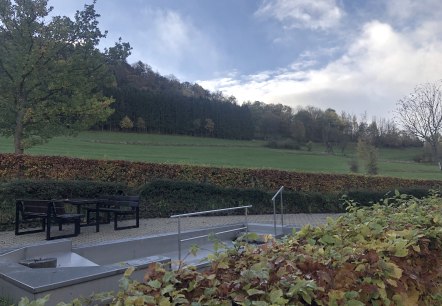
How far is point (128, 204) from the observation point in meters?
10.1

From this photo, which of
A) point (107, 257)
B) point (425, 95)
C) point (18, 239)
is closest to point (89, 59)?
point (18, 239)

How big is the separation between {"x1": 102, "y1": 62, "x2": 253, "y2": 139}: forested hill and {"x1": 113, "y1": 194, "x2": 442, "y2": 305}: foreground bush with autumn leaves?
219 ft

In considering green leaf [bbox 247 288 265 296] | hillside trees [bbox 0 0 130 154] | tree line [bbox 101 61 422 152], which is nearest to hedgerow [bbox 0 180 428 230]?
hillside trees [bbox 0 0 130 154]

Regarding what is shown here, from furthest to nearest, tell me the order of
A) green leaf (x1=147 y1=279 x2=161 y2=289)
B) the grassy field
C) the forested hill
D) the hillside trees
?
the forested hill < the grassy field < the hillside trees < green leaf (x1=147 y1=279 x2=161 y2=289)

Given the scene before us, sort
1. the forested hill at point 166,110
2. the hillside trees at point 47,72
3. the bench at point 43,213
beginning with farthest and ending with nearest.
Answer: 1. the forested hill at point 166,110
2. the hillside trees at point 47,72
3. the bench at point 43,213

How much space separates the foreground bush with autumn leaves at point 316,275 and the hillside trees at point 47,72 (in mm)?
13918

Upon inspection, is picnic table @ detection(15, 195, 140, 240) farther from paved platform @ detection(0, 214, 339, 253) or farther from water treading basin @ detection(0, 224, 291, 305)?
water treading basin @ detection(0, 224, 291, 305)

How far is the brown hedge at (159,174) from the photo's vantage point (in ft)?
37.2

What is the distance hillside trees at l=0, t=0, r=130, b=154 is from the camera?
14.5m

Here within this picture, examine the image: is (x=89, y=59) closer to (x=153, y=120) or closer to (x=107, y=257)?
(x=107, y=257)

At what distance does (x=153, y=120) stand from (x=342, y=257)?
241 ft

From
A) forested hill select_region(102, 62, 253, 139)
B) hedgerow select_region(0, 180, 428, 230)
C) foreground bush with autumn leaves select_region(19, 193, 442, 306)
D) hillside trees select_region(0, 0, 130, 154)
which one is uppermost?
forested hill select_region(102, 62, 253, 139)

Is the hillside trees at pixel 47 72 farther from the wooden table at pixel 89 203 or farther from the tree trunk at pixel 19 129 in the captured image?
the wooden table at pixel 89 203

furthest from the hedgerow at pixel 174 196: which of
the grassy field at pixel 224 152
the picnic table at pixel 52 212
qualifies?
the grassy field at pixel 224 152
